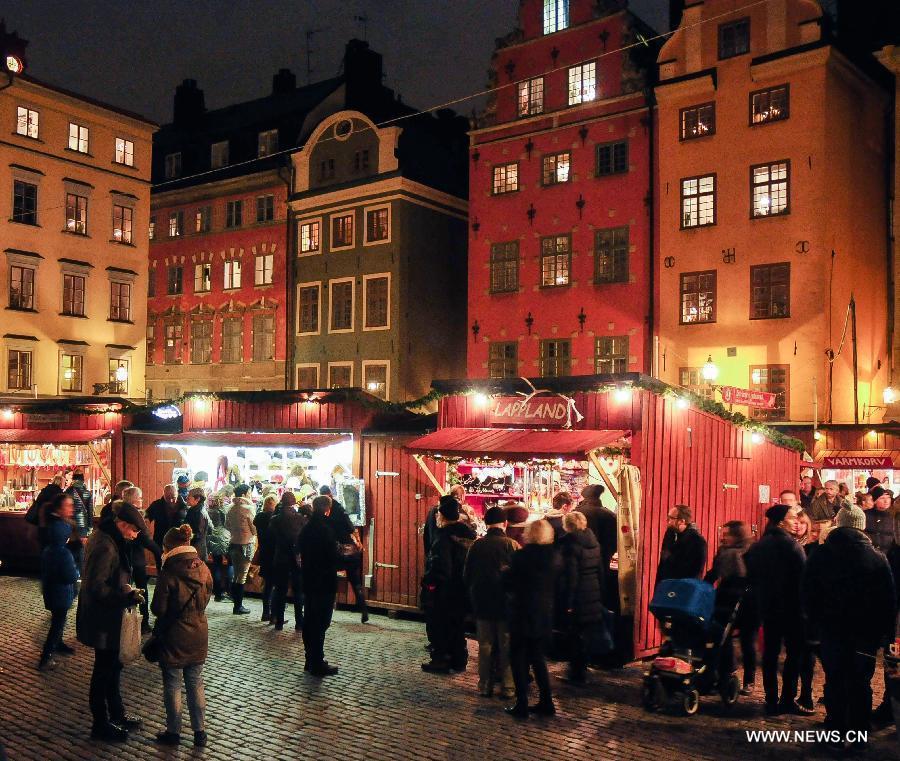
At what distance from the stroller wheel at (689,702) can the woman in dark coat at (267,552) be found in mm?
5782

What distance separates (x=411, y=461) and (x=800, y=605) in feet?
21.8

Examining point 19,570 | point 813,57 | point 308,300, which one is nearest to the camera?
point 19,570

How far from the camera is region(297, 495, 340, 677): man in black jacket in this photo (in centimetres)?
995

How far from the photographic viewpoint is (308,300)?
3331 cm

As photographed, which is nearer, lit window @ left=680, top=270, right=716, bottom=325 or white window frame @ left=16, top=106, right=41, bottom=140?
lit window @ left=680, top=270, right=716, bottom=325

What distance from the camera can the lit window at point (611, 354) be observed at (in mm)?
25891

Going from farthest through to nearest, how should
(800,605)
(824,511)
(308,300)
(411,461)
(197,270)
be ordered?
1. (197,270)
2. (308,300)
3. (824,511)
4. (411,461)
5. (800,605)

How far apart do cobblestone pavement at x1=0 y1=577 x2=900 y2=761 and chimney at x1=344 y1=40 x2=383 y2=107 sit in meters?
27.6

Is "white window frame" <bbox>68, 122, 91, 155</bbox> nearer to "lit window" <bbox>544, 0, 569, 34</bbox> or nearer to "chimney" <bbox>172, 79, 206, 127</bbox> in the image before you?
"chimney" <bbox>172, 79, 206, 127</bbox>

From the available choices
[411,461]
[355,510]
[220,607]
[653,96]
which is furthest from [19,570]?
[653,96]

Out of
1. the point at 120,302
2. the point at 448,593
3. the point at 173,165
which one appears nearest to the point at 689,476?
the point at 448,593

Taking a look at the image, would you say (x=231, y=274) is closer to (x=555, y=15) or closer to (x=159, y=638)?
(x=555, y=15)

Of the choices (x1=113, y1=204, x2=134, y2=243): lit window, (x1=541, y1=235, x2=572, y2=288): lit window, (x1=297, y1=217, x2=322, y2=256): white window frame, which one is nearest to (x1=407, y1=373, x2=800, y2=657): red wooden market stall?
(x1=541, y1=235, x2=572, y2=288): lit window

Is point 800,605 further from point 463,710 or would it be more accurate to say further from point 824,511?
point 824,511
